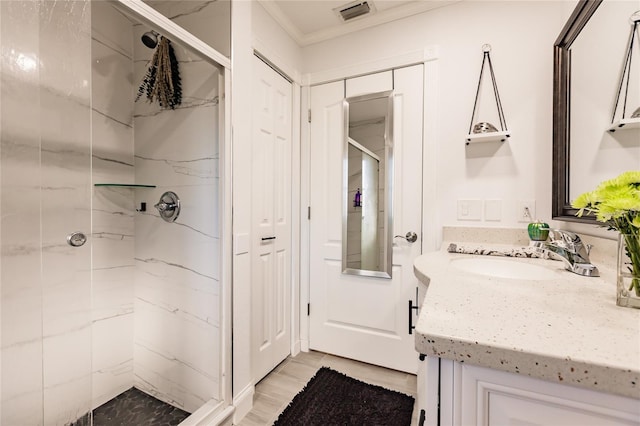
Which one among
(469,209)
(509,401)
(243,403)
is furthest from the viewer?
(469,209)

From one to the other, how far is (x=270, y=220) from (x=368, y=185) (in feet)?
2.36

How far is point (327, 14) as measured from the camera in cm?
186

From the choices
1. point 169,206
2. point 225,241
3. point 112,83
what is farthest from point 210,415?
point 112,83

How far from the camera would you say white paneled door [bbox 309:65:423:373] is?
1828 mm

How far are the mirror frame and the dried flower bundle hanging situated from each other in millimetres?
1938

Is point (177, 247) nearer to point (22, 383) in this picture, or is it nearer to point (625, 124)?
point (22, 383)

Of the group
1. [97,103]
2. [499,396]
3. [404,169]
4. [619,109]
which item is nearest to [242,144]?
[97,103]

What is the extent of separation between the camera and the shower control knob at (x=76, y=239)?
→ 1.04m

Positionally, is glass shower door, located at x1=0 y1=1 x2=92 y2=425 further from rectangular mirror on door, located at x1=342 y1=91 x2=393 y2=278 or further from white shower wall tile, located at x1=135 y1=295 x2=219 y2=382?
rectangular mirror on door, located at x1=342 y1=91 x2=393 y2=278

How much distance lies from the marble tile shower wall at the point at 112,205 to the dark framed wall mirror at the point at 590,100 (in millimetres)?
2328

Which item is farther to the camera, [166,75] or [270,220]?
[270,220]

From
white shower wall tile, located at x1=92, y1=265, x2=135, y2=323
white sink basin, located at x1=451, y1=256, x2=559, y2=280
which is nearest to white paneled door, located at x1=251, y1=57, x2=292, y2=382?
white shower wall tile, located at x1=92, y1=265, x2=135, y2=323

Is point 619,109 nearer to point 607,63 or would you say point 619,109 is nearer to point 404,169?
point 607,63

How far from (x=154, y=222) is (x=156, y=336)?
2.24 ft
